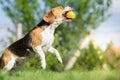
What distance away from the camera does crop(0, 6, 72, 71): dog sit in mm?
9305

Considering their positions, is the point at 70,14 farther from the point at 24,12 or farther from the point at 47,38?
the point at 24,12

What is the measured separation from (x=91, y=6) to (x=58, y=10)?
1865 centimetres

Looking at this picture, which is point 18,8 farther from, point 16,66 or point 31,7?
point 16,66

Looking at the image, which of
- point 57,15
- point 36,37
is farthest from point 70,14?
point 36,37

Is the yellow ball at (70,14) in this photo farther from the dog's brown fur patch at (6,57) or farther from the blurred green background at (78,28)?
the blurred green background at (78,28)

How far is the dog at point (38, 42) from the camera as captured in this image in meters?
9.30

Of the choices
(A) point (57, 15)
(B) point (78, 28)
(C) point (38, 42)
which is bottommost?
(B) point (78, 28)

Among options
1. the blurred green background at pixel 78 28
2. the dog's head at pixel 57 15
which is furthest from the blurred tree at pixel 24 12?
the dog's head at pixel 57 15

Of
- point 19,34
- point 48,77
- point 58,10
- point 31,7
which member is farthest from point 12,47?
point 31,7

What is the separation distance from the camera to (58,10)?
9.62 meters

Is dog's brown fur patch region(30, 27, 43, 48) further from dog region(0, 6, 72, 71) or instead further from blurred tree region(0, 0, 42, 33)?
blurred tree region(0, 0, 42, 33)

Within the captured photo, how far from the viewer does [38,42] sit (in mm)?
9305

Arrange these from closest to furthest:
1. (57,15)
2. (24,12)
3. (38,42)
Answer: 1. (38,42)
2. (57,15)
3. (24,12)

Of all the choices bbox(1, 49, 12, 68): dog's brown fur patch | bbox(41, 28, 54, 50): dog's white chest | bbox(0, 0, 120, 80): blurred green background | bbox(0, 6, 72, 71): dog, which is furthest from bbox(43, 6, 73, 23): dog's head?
bbox(0, 0, 120, 80): blurred green background
